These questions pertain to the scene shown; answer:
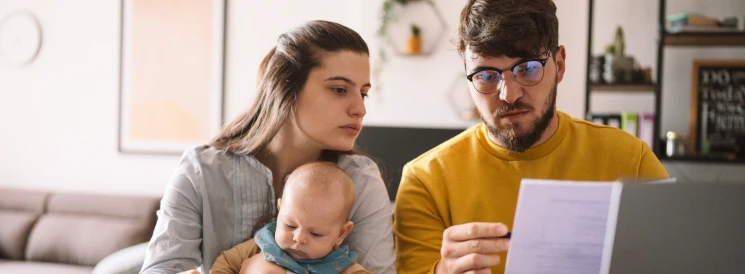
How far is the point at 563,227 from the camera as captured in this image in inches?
37.8

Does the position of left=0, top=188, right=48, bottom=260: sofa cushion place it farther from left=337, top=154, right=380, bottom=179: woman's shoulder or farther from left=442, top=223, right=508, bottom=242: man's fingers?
left=442, top=223, right=508, bottom=242: man's fingers

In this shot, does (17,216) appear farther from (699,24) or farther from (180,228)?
(699,24)

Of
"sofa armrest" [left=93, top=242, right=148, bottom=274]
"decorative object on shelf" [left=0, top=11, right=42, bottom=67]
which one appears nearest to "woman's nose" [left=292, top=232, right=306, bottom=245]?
"sofa armrest" [left=93, top=242, right=148, bottom=274]

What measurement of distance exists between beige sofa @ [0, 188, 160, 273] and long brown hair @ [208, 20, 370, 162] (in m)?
2.13

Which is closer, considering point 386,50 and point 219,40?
point 386,50

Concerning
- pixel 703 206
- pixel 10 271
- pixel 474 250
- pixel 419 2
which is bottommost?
pixel 10 271

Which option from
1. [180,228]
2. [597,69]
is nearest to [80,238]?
[180,228]

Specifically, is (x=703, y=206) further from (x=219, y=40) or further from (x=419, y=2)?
(x=219, y=40)

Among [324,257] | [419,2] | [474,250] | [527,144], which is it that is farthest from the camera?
[419,2]

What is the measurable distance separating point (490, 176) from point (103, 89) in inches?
134

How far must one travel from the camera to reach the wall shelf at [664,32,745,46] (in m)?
2.85

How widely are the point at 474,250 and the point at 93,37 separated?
12.5 feet

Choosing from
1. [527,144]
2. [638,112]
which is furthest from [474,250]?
[638,112]

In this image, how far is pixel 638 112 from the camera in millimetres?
3182
